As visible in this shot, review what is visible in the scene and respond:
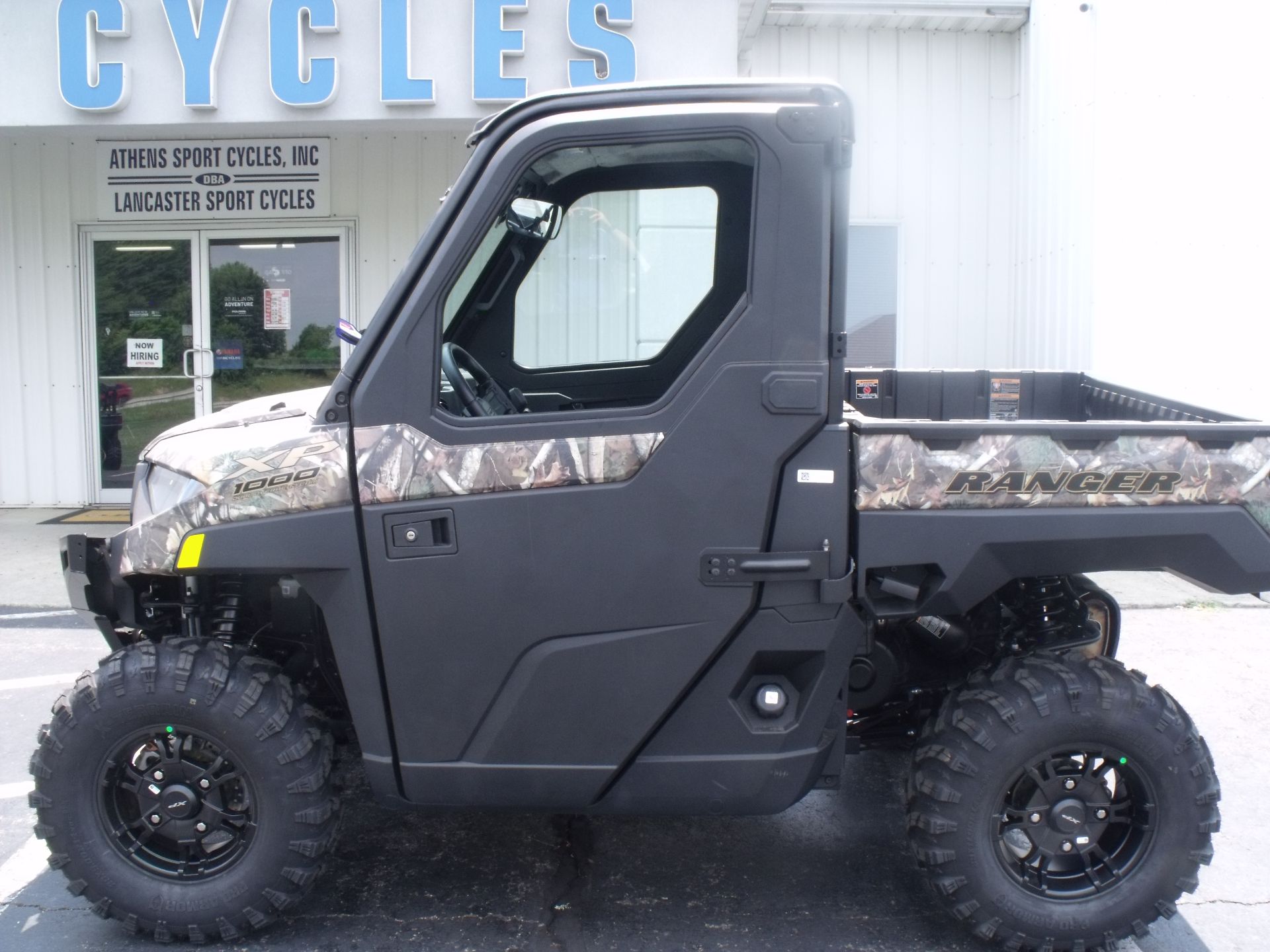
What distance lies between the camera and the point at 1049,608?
11.9 ft

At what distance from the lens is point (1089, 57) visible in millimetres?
8344

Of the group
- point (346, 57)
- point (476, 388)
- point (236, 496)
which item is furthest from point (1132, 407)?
point (346, 57)

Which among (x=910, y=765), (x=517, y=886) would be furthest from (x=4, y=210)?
(x=910, y=765)

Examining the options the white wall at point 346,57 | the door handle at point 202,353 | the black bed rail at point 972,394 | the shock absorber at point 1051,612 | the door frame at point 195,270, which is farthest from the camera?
the door handle at point 202,353

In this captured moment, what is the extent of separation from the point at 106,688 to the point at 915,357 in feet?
27.3

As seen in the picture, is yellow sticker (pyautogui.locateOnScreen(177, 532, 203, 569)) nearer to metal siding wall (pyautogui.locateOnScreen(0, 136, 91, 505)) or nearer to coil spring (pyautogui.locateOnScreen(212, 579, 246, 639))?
coil spring (pyautogui.locateOnScreen(212, 579, 246, 639))

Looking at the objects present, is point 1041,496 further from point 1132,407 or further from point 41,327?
point 41,327

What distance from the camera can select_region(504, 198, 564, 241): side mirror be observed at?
3.22m

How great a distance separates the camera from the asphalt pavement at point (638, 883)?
3.22 meters

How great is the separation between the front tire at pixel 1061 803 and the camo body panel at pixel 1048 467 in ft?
1.73

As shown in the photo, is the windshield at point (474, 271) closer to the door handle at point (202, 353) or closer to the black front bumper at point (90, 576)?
the black front bumper at point (90, 576)

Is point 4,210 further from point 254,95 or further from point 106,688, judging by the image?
point 106,688

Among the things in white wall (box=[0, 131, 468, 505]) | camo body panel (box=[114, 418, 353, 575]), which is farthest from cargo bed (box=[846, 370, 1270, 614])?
white wall (box=[0, 131, 468, 505])

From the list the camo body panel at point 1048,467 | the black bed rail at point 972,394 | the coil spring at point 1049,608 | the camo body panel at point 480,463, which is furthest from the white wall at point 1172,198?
the camo body panel at point 480,463
